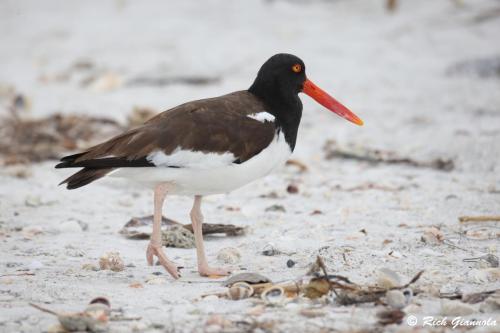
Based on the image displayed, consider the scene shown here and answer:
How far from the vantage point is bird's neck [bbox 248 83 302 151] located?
4797 mm

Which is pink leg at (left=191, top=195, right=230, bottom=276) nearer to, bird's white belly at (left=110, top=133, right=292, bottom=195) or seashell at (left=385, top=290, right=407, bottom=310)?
bird's white belly at (left=110, top=133, right=292, bottom=195)

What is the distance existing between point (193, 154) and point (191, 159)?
34 millimetres

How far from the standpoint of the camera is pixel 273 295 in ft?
12.5

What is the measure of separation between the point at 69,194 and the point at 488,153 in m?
3.98

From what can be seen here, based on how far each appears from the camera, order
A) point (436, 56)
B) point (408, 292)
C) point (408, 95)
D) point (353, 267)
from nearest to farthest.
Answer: point (408, 292)
point (353, 267)
point (408, 95)
point (436, 56)

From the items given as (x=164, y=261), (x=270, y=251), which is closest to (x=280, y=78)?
(x=270, y=251)

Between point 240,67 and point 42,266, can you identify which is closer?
point 42,266

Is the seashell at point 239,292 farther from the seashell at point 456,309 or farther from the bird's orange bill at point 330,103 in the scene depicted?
the bird's orange bill at point 330,103

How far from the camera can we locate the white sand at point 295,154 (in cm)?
405

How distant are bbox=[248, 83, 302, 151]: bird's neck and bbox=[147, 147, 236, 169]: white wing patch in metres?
0.46

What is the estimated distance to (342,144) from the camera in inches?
316

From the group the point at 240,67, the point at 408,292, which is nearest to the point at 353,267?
the point at 408,292

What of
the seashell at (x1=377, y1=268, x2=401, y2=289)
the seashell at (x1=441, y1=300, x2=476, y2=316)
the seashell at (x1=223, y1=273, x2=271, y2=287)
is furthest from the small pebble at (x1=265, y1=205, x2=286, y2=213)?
the seashell at (x1=441, y1=300, x2=476, y2=316)

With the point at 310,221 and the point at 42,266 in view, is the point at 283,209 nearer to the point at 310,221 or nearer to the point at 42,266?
the point at 310,221
